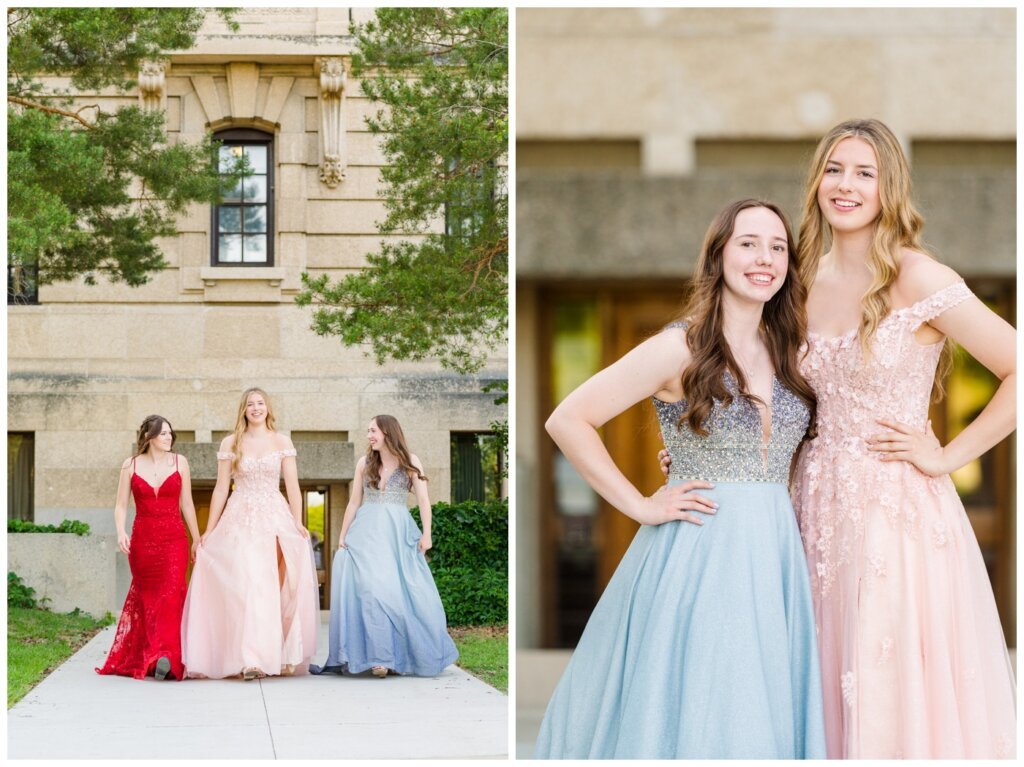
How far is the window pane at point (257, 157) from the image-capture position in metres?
5.05

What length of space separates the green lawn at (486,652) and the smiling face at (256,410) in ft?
3.71

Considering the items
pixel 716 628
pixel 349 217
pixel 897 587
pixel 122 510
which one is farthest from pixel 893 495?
pixel 122 510

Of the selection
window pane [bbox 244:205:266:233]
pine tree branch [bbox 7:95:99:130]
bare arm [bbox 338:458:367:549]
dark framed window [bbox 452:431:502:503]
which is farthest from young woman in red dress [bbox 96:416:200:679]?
pine tree branch [bbox 7:95:99:130]

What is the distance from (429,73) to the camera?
5.12 meters

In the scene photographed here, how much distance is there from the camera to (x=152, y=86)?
5.09 metres

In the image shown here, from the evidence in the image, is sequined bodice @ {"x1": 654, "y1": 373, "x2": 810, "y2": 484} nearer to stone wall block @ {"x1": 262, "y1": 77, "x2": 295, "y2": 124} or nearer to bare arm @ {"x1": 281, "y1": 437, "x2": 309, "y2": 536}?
bare arm @ {"x1": 281, "y1": 437, "x2": 309, "y2": 536}

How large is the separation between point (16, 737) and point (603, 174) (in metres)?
4.18

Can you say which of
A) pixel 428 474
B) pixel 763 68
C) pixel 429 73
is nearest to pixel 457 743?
pixel 428 474

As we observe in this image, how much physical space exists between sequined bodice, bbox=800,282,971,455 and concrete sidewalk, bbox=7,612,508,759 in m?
1.99

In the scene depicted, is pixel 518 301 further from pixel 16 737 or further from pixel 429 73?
pixel 16 737

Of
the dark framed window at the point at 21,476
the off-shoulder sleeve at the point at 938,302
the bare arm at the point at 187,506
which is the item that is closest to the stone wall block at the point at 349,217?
the bare arm at the point at 187,506

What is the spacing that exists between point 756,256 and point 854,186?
0.35 metres

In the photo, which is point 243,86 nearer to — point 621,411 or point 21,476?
point 21,476

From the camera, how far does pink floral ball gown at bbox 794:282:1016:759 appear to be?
3637 mm
